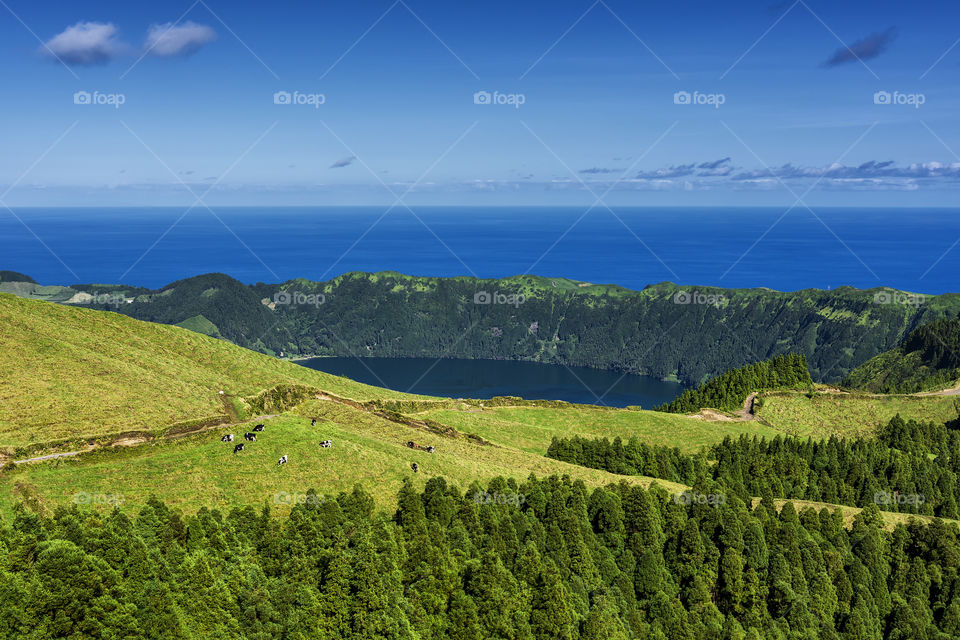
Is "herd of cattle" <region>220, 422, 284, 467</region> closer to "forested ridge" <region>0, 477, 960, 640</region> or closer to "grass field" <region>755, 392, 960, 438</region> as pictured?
"forested ridge" <region>0, 477, 960, 640</region>

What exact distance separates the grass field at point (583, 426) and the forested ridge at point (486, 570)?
144 ft

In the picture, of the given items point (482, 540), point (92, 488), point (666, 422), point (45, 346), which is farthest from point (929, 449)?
point (45, 346)

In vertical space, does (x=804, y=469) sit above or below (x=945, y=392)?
below

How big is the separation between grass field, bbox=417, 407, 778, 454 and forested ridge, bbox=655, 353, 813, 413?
18.2 m

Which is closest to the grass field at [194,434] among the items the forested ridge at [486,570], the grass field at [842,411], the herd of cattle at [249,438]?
the herd of cattle at [249,438]

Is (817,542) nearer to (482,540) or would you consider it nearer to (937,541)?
(937,541)

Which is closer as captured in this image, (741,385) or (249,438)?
(249,438)

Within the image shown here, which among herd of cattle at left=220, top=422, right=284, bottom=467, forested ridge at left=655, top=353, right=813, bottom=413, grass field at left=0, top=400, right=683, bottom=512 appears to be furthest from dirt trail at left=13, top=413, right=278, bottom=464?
forested ridge at left=655, top=353, right=813, bottom=413

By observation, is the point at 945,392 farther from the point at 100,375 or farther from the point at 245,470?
the point at 100,375

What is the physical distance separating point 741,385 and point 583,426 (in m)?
67.4

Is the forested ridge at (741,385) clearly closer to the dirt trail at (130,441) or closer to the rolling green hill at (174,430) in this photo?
the rolling green hill at (174,430)

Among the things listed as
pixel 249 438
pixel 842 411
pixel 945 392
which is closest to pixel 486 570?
pixel 249 438

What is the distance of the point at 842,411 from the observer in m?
161

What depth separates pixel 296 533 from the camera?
5322 cm
